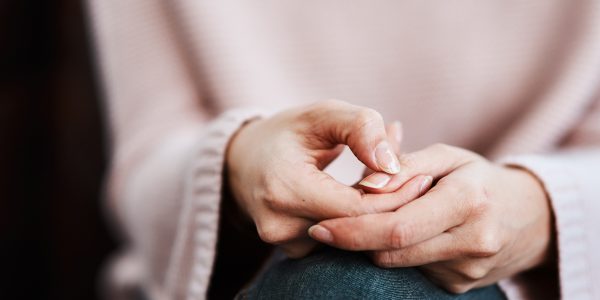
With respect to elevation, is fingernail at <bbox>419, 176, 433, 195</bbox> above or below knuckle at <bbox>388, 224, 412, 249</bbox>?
above

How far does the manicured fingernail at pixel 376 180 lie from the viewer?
15.2 inches

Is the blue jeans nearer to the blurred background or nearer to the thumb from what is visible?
the thumb

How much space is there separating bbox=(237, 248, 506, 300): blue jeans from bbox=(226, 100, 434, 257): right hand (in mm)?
18

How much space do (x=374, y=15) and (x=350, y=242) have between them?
430 mm

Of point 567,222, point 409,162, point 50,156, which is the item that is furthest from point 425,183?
point 50,156

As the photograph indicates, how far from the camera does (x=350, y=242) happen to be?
0.38 metres

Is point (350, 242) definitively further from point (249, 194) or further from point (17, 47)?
point (17, 47)

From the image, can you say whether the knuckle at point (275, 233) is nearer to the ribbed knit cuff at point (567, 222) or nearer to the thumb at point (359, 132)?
the thumb at point (359, 132)

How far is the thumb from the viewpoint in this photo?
382mm

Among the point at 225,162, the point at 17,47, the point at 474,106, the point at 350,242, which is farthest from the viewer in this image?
the point at 17,47

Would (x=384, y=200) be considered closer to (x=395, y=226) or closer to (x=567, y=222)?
(x=395, y=226)

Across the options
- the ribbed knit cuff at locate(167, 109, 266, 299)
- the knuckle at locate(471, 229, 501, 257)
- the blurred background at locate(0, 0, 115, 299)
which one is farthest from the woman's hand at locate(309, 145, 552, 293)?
the blurred background at locate(0, 0, 115, 299)

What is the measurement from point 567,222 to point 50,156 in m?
1.06

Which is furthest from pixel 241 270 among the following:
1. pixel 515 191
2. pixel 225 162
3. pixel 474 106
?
pixel 474 106
